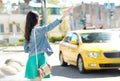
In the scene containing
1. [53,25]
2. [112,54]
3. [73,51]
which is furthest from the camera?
[73,51]

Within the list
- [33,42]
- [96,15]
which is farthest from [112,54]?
[96,15]

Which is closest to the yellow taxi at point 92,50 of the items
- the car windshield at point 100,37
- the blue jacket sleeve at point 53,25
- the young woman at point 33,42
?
the car windshield at point 100,37

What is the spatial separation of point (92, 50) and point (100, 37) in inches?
61.1

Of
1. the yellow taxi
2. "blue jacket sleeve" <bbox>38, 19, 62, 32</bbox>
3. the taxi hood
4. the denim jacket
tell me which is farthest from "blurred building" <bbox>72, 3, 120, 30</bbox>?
"blue jacket sleeve" <bbox>38, 19, 62, 32</bbox>

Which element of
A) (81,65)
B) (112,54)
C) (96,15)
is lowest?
(96,15)

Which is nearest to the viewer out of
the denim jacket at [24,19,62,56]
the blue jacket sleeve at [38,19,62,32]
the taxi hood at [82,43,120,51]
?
the blue jacket sleeve at [38,19,62,32]

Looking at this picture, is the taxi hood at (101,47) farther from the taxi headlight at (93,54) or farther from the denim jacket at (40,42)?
the denim jacket at (40,42)

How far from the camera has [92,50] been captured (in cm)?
1387

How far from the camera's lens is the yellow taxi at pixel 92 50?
13.7 m

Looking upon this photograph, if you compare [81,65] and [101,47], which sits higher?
[101,47]

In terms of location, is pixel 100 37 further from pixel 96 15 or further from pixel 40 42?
pixel 96 15

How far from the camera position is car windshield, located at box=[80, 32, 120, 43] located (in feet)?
49.6

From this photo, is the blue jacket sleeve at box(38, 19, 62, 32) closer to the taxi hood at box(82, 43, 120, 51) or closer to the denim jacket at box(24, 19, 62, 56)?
the denim jacket at box(24, 19, 62, 56)

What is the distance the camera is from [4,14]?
274 feet
